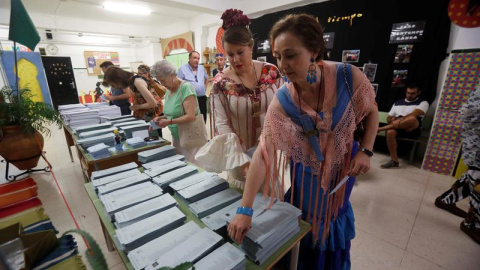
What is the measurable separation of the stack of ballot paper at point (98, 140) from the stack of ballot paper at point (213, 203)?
58.3 inches

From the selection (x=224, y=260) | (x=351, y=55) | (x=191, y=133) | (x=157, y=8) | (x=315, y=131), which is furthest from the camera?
(x=157, y=8)

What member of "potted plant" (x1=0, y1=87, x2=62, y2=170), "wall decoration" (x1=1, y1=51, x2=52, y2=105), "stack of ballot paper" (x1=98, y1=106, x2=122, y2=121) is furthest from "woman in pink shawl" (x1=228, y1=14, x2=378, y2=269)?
"wall decoration" (x1=1, y1=51, x2=52, y2=105)

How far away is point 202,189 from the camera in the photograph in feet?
3.98

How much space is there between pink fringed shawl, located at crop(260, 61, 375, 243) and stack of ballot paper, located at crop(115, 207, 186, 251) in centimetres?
45

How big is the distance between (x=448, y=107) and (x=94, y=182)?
4041 mm

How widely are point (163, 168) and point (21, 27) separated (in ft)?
6.48

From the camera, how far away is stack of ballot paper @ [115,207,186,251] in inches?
35.0

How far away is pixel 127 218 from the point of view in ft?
3.32

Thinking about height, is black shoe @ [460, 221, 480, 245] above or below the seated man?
below

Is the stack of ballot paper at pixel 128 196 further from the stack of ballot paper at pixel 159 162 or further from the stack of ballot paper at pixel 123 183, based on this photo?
the stack of ballot paper at pixel 159 162

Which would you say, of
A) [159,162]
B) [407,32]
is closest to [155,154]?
[159,162]

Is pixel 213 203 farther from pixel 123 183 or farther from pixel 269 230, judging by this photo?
pixel 123 183

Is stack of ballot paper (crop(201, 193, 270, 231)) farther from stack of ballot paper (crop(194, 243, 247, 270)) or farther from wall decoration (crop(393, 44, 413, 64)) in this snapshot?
wall decoration (crop(393, 44, 413, 64))

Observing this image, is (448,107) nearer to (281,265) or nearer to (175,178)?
(281,265)
